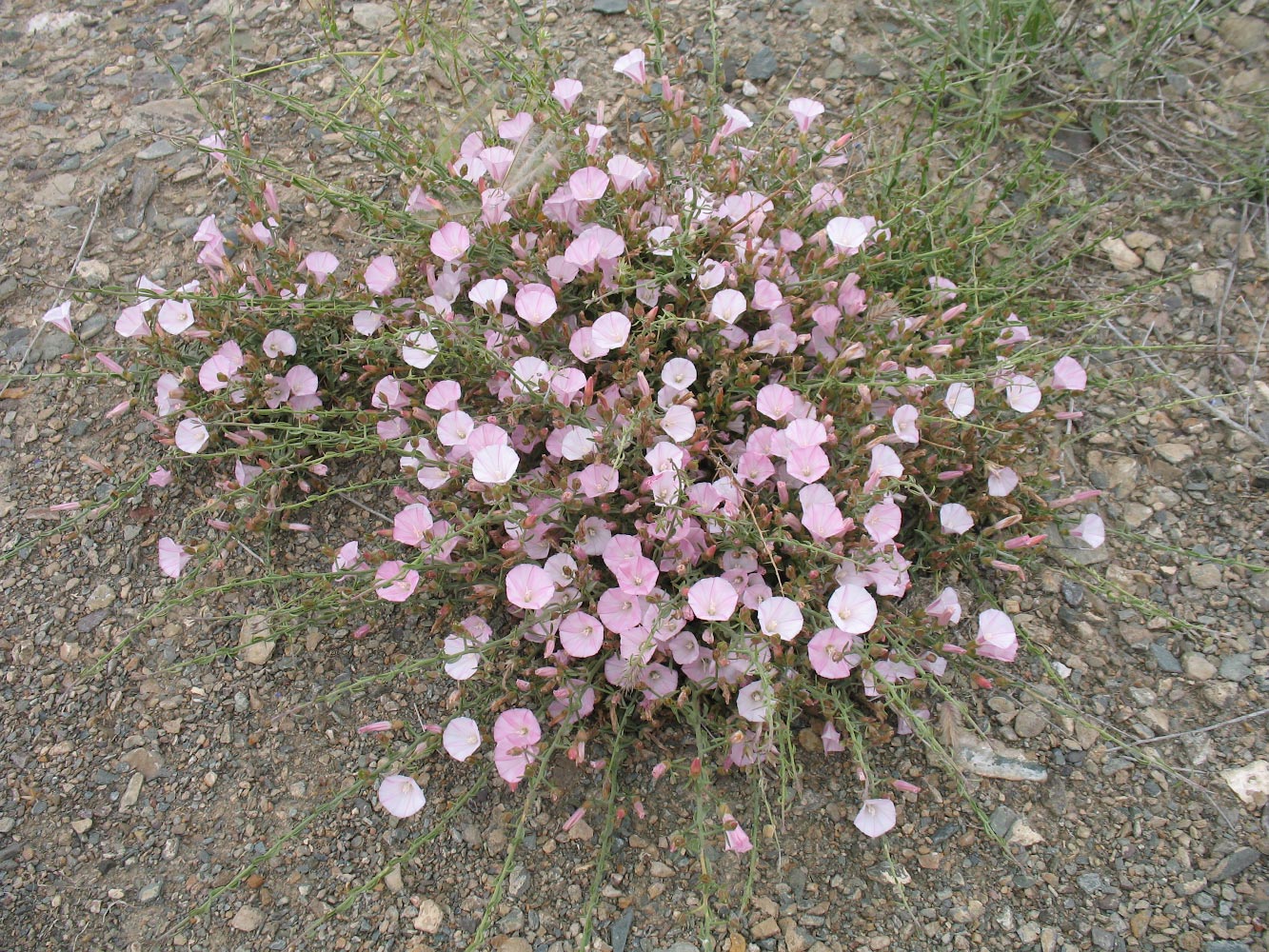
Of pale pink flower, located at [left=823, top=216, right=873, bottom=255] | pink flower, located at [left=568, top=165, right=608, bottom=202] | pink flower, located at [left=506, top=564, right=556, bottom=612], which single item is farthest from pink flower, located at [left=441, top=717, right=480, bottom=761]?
pale pink flower, located at [left=823, top=216, right=873, bottom=255]

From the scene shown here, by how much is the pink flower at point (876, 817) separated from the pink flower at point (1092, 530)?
0.83 meters

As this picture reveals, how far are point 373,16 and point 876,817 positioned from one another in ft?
9.98

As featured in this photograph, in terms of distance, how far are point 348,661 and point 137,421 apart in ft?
3.20

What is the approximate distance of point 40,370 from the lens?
2.79m

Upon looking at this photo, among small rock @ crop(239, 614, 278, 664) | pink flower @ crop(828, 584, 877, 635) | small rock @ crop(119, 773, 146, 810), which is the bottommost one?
small rock @ crop(119, 773, 146, 810)

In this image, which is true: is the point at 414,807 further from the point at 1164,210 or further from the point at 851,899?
the point at 1164,210

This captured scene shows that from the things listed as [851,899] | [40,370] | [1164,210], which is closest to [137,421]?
[40,370]

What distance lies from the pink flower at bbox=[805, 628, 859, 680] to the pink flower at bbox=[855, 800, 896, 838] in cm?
29

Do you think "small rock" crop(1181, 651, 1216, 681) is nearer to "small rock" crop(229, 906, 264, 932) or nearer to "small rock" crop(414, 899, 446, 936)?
"small rock" crop(414, 899, 446, 936)

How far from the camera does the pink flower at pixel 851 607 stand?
1.99 metres

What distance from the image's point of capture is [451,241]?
241cm

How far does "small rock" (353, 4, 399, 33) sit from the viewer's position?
11.1 feet

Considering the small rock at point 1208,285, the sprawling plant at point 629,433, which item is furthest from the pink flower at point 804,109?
the small rock at point 1208,285

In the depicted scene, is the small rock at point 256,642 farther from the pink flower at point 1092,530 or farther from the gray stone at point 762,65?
the gray stone at point 762,65
